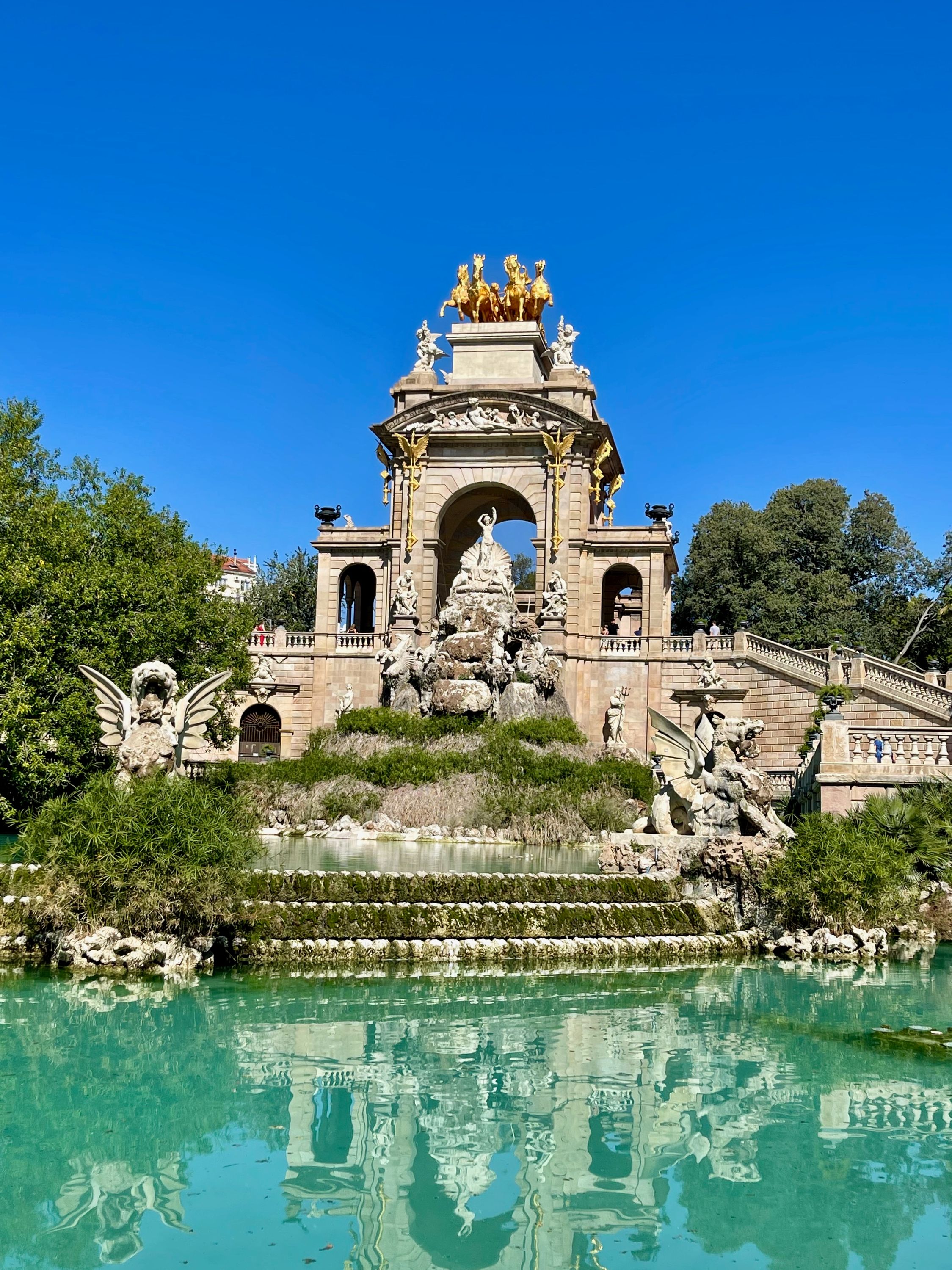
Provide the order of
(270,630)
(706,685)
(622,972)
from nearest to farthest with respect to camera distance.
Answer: (622,972)
(706,685)
(270,630)

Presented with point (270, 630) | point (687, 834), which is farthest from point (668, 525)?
point (687, 834)

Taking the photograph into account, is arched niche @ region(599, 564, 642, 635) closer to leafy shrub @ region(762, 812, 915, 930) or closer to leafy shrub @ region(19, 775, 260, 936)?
leafy shrub @ region(762, 812, 915, 930)

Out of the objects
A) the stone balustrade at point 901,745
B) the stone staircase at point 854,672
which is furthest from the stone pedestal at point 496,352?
the stone balustrade at point 901,745

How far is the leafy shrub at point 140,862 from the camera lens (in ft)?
40.3

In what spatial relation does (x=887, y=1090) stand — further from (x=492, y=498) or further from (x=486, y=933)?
(x=492, y=498)

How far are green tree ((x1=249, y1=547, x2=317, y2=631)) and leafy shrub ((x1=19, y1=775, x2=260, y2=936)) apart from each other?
45.0 meters

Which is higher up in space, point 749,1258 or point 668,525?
point 668,525

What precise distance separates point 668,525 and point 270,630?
18334mm

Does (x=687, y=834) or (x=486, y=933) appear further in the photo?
(x=687, y=834)

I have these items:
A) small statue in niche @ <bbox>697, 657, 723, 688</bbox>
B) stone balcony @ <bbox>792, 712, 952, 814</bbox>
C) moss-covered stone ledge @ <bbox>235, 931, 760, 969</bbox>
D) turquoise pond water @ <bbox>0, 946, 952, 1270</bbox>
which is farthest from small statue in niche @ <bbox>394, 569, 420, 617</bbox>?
turquoise pond water @ <bbox>0, 946, 952, 1270</bbox>

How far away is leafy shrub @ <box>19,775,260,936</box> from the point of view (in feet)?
40.3

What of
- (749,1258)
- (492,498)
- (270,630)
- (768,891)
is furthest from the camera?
(270,630)

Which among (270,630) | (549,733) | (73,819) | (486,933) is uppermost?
(270,630)

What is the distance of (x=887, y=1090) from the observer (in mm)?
9367
